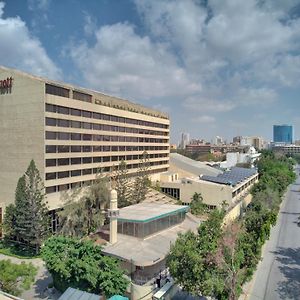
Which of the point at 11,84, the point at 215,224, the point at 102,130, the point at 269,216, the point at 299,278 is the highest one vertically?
the point at 11,84

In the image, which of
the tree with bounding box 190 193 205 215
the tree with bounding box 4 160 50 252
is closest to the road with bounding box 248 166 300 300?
the tree with bounding box 190 193 205 215

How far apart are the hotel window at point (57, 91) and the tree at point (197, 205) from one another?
24558mm

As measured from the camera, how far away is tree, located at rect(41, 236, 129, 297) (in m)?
22.6

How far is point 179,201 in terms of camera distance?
57.9 meters

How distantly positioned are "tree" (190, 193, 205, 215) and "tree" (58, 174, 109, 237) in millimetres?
13442

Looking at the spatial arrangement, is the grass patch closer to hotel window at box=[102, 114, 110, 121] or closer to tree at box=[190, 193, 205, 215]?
hotel window at box=[102, 114, 110, 121]

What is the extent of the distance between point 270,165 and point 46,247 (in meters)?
76.9

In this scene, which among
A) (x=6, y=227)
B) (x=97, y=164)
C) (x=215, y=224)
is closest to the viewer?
(x=215, y=224)

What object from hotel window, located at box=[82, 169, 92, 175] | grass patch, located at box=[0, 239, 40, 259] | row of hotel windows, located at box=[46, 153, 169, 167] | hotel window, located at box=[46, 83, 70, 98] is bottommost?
grass patch, located at box=[0, 239, 40, 259]

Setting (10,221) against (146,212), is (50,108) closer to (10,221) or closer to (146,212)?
(10,221)

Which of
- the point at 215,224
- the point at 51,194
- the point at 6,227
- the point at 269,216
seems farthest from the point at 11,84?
the point at 269,216

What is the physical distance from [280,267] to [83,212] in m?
22.6

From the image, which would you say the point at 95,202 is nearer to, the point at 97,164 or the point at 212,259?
the point at 97,164

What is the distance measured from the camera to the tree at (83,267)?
22562 millimetres
